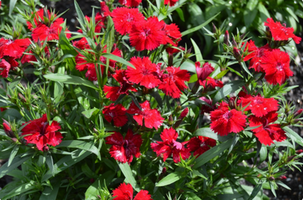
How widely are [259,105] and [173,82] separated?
353mm

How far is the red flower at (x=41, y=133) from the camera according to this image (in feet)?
4.15

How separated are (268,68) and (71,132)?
0.95 meters

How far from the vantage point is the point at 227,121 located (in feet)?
4.15

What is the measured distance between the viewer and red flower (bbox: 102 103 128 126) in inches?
54.8

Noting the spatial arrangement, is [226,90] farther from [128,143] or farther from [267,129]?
[128,143]

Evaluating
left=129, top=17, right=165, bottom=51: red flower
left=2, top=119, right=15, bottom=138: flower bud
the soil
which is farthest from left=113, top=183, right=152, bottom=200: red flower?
the soil

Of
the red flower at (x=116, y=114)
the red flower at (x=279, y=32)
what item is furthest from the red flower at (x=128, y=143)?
the red flower at (x=279, y=32)

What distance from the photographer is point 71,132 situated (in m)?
1.60

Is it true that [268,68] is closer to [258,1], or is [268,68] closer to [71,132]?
[71,132]

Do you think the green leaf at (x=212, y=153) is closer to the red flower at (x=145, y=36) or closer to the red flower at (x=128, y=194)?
the red flower at (x=128, y=194)

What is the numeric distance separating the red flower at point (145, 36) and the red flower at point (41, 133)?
0.46 meters

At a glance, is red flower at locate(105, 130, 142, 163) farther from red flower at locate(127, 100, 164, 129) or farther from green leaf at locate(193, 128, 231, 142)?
green leaf at locate(193, 128, 231, 142)

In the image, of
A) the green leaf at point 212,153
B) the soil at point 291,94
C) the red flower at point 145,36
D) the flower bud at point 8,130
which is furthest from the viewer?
the soil at point 291,94

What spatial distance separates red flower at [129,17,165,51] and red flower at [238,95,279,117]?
421 mm
